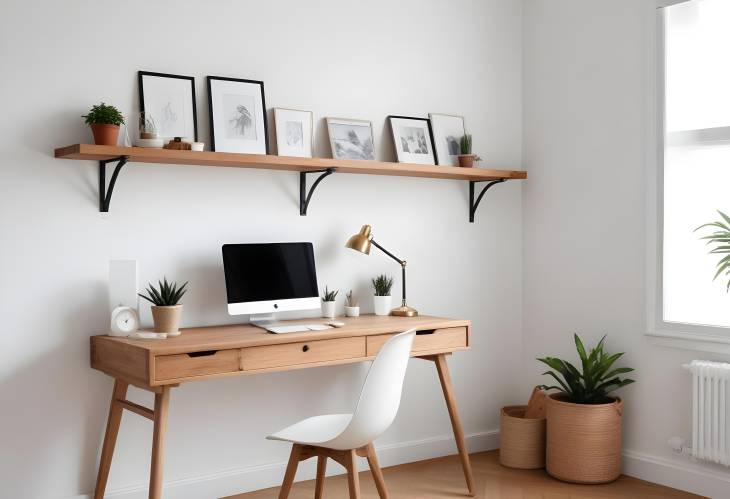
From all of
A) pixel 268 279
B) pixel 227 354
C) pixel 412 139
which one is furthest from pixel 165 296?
pixel 412 139

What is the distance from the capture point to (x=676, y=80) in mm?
3799

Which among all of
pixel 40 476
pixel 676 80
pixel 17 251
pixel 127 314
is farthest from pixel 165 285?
pixel 676 80

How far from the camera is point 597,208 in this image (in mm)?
4129

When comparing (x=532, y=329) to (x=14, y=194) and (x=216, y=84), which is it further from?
(x=14, y=194)

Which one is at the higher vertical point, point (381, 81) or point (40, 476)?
point (381, 81)

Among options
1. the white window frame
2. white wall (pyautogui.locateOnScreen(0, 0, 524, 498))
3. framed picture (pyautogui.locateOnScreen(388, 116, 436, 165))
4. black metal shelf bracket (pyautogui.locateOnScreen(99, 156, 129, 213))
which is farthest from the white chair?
the white window frame

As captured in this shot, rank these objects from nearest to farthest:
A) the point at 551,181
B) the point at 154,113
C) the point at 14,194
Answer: the point at 14,194
the point at 154,113
the point at 551,181

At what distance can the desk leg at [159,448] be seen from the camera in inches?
111

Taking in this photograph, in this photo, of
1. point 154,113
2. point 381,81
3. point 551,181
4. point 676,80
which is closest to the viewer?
point 154,113

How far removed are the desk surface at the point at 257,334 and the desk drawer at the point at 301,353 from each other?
0.02 metres

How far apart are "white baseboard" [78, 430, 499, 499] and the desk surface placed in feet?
2.20

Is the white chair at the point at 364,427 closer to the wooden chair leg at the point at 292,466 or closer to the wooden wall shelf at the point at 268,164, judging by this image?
the wooden chair leg at the point at 292,466

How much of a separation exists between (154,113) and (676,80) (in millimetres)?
2417

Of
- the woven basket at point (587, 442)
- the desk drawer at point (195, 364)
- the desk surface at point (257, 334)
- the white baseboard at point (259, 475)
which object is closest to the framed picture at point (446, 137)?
the desk surface at point (257, 334)
